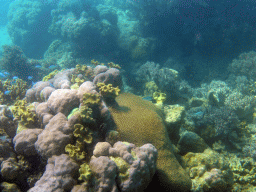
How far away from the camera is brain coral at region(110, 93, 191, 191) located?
138 inches

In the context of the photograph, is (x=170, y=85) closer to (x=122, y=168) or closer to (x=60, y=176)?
(x=122, y=168)

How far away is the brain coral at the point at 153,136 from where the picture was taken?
3518 millimetres

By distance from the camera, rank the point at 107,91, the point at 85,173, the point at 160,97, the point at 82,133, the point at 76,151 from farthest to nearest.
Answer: the point at 160,97
the point at 107,91
the point at 82,133
the point at 76,151
the point at 85,173

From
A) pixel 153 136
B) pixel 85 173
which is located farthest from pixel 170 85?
pixel 85 173

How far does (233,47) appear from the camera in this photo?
11383mm

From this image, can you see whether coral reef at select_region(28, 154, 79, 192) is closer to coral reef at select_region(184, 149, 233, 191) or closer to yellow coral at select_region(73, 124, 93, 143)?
yellow coral at select_region(73, 124, 93, 143)

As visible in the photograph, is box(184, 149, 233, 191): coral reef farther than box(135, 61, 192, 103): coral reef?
No

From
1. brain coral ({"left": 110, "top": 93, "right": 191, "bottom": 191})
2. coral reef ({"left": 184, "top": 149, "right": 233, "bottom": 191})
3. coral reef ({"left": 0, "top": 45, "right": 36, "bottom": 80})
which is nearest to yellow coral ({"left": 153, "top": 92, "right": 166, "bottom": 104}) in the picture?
brain coral ({"left": 110, "top": 93, "right": 191, "bottom": 191})

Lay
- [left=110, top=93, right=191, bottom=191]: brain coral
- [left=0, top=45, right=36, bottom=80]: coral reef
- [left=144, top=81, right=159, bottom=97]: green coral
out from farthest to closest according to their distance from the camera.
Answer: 1. [left=0, top=45, right=36, bottom=80]: coral reef
2. [left=144, top=81, right=159, bottom=97]: green coral
3. [left=110, top=93, right=191, bottom=191]: brain coral

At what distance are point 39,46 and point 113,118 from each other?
19.4m

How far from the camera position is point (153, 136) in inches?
157

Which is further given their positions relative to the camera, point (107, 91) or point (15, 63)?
point (15, 63)

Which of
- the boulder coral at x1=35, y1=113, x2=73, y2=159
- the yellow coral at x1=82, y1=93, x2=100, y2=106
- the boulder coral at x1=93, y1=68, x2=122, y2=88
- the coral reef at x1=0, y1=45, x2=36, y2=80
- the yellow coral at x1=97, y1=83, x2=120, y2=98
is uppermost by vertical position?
the coral reef at x1=0, y1=45, x2=36, y2=80

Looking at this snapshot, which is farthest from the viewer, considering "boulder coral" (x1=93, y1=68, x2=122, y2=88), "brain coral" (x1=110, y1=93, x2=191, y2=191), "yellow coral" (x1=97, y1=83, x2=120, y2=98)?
"boulder coral" (x1=93, y1=68, x2=122, y2=88)
